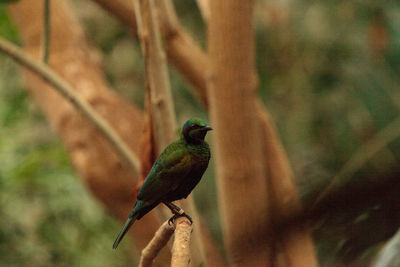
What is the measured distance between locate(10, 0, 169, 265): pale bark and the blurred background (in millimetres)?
147

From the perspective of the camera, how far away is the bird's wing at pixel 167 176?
742 mm

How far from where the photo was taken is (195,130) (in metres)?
0.74

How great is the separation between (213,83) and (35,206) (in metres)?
2.08

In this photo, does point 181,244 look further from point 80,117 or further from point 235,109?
point 80,117

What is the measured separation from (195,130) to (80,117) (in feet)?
5.65

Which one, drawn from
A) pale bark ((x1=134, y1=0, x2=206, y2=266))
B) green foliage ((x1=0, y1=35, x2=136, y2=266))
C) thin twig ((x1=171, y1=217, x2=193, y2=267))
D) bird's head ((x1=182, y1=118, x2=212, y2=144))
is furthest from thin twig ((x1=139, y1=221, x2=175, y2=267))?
green foliage ((x1=0, y1=35, x2=136, y2=266))

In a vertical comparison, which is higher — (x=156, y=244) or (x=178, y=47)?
(x=178, y=47)

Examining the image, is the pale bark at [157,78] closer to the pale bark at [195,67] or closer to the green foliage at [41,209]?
the pale bark at [195,67]

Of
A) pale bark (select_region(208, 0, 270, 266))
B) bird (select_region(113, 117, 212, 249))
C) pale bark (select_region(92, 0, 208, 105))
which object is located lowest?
bird (select_region(113, 117, 212, 249))

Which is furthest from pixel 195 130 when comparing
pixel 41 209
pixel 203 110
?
pixel 41 209

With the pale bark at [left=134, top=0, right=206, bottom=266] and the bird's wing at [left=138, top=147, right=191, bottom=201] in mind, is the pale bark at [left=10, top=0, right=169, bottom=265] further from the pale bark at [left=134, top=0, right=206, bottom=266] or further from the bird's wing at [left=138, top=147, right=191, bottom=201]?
the bird's wing at [left=138, top=147, right=191, bottom=201]

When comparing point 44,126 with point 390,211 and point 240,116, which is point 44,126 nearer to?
point 240,116

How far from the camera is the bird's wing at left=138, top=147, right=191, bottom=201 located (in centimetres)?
74

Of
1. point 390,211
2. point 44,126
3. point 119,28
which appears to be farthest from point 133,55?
point 390,211
